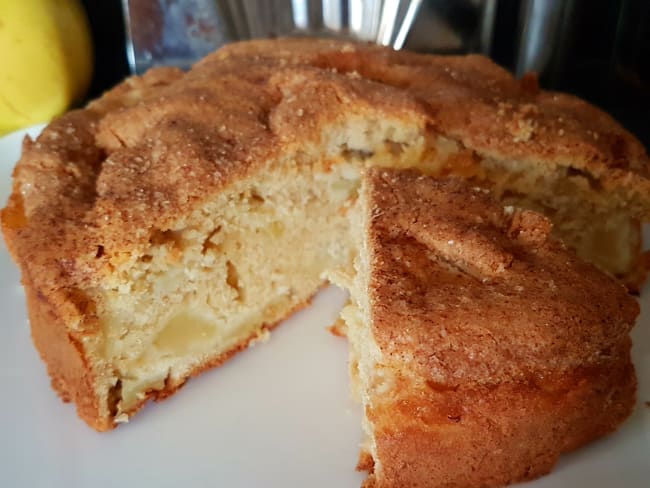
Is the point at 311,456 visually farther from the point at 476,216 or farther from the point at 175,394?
the point at 476,216

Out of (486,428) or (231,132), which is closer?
(486,428)

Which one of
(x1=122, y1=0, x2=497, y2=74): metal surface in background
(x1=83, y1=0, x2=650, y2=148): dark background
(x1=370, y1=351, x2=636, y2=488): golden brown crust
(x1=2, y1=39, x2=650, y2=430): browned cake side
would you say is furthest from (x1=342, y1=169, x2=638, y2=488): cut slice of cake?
(x1=122, y1=0, x2=497, y2=74): metal surface in background

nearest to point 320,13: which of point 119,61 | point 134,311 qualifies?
point 119,61

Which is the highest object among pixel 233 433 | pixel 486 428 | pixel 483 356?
pixel 483 356

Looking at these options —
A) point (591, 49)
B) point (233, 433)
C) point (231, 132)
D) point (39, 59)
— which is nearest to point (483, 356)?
point (233, 433)

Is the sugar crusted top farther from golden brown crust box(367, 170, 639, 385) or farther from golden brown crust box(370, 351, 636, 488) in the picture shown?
golden brown crust box(370, 351, 636, 488)

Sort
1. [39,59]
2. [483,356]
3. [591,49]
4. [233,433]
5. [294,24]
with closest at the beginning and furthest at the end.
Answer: [483,356]
[233,433]
[39,59]
[591,49]
[294,24]

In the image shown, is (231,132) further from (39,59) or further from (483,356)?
(39,59)
